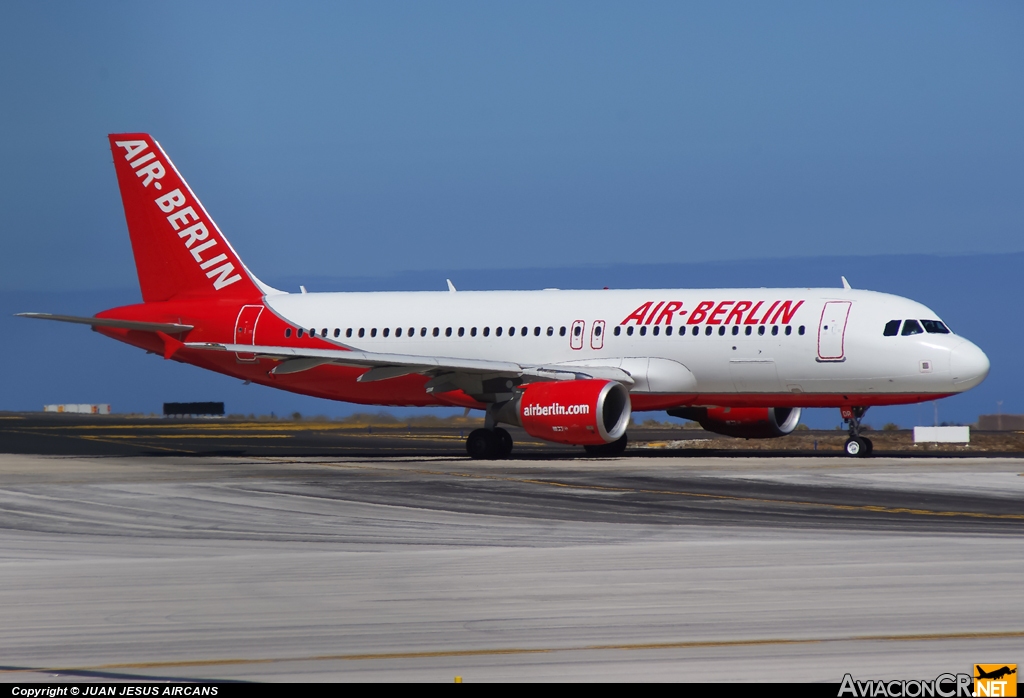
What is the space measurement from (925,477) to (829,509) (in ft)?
21.0

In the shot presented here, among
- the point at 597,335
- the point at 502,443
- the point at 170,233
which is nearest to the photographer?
the point at 502,443

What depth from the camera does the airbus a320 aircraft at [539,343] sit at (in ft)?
99.6

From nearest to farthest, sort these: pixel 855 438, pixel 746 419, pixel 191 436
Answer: pixel 855 438
pixel 746 419
pixel 191 436

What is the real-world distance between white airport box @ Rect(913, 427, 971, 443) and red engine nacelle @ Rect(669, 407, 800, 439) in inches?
301

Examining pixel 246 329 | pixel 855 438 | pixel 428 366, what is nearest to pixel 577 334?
pixel 428 366

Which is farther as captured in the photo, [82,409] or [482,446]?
[82,409]

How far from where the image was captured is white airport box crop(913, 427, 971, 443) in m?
39.9

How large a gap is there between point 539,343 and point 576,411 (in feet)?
16.3

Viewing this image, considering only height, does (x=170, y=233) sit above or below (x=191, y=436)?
above

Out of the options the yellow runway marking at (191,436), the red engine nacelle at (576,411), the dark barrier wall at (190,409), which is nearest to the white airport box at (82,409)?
the dark barrier wall at (190,409)

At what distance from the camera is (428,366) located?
31922 mm

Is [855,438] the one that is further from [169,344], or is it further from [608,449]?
[169,344]

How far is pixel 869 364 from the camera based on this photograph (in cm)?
3031

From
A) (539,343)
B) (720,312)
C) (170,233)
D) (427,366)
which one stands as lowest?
(427,366)
